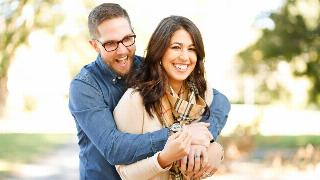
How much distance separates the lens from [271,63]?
7941 millimetres

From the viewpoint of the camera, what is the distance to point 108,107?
2117 millimetres

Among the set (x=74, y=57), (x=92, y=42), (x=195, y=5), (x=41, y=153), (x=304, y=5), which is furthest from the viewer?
(x=74, y=57)

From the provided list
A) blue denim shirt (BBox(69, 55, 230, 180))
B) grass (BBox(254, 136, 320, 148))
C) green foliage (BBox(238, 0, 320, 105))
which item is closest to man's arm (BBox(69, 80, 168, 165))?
blue denim shirt (BBox(69, 55, 230, 180))

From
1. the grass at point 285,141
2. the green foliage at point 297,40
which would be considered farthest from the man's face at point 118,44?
the grass at point 285,141

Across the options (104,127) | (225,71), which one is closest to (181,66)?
(104,127)

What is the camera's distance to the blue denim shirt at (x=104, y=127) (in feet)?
6.50

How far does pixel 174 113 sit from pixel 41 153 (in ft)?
30.5

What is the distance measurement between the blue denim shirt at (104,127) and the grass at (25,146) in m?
6.85

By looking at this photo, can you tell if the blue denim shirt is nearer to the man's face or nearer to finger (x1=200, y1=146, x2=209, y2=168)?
the man's face

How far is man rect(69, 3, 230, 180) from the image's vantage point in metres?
1.99

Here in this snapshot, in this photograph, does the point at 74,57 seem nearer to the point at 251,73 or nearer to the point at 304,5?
the point at 251,73

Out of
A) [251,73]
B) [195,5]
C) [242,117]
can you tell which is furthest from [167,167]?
[195,5]

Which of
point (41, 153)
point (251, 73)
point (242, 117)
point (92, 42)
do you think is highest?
point (92, 42)

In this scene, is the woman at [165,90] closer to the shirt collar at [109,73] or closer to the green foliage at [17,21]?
the shirt collar at [109,73]
